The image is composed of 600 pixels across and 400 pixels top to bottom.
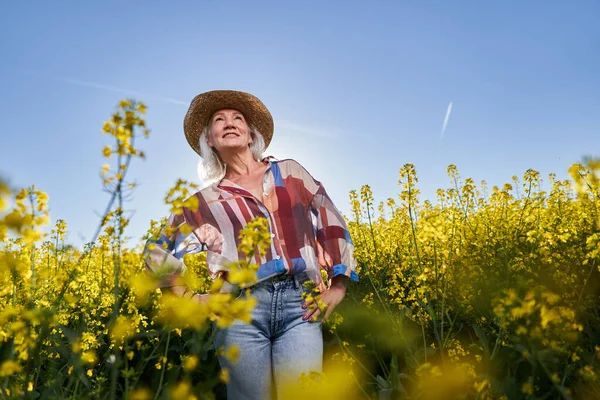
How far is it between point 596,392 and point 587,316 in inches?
37.8

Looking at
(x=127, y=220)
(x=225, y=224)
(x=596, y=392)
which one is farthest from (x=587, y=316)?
(x=127, y=220)

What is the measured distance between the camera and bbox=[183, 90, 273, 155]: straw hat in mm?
2781

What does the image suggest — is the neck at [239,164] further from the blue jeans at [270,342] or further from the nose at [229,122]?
the blue jeans at [270,342]

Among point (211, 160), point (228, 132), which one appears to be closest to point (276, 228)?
point (228, 132)

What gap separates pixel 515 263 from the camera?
141 inches

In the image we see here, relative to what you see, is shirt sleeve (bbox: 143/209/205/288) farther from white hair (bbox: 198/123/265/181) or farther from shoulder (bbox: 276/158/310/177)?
shoulder (bbox: 276/158/310/177)

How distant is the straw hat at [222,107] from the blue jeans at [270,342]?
119cm

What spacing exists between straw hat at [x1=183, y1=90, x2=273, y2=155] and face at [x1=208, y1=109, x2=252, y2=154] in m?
0.20

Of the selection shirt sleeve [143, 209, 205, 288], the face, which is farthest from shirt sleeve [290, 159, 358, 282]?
shirt sleeve [143, 209, 205, 288]

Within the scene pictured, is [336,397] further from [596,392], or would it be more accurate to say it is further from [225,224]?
[596,392]

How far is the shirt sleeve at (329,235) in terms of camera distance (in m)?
2.26

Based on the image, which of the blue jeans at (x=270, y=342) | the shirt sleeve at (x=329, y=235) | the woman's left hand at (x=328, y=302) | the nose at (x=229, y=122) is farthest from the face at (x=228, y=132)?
the woman's left hand at (x=328, y=302)

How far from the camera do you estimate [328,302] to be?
2109 mm

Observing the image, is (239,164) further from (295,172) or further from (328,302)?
(328,302)
